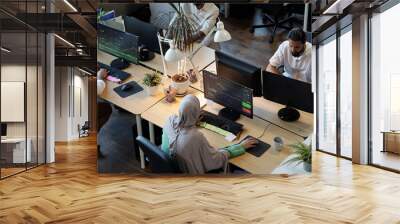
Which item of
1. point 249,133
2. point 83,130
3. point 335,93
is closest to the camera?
point 249,133

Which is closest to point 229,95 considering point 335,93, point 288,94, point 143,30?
point 288,94

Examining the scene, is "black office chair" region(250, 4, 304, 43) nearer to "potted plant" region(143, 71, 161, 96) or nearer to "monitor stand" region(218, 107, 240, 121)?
"monitor stand" region(218, 107, 240, 121)

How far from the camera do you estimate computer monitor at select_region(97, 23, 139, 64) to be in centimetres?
635

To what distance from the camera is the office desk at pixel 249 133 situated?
614 cm

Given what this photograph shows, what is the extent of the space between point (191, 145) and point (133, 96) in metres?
1.23

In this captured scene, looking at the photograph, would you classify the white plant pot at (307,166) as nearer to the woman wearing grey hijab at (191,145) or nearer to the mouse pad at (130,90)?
the woman wearing grey hijab at (191,145)

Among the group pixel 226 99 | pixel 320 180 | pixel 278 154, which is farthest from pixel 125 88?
pixel 320 180

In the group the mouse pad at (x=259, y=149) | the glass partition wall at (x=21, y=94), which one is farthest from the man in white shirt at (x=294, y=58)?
the glass partition wall at (x=21, y=94)

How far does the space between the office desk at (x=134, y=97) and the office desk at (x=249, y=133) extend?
0.33 ft

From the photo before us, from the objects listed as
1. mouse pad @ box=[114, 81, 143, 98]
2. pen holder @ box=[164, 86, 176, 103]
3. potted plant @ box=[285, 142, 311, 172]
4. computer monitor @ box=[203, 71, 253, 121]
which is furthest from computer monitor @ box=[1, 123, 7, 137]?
potted plant @ box=[285, 142, 311, 172]

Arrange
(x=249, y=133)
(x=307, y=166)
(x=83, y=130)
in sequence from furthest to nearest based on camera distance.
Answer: (x=83, y=130) < (x=307, y=166) < (x=249, y=133)

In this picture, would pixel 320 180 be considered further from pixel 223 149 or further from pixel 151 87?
pixel 151 87

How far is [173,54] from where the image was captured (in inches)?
249

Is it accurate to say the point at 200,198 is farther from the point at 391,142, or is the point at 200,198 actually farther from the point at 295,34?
the point at 391,142
